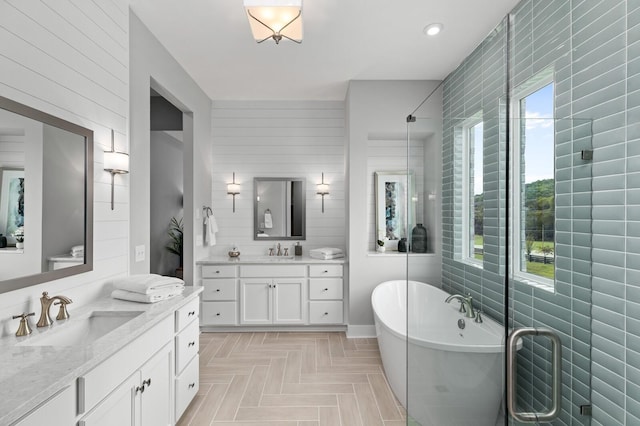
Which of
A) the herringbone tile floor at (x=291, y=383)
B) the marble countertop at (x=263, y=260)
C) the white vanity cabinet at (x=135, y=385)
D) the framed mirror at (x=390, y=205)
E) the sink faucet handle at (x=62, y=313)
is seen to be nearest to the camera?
the white vanity cabinet at (x=135, y=385)

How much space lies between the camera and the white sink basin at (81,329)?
4.86 feet

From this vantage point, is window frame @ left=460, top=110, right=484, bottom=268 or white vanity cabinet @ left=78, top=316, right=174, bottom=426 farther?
white vanity cabinet @ left=78, top=316, right=174, bottom=426

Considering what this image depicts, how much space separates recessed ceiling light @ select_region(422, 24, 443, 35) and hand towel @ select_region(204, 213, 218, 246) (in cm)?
308

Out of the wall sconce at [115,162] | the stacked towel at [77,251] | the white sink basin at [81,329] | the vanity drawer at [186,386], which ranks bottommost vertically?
the vanity drawer at [186,386]

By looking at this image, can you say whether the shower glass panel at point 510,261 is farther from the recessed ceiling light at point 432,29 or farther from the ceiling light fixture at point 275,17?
the recessed ceiling light at point 432,29

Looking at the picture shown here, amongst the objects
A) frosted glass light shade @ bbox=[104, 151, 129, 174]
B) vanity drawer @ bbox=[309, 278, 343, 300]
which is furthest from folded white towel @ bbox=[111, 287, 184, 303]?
vanity drawer @ bbox=[309, 278, 343, 300]

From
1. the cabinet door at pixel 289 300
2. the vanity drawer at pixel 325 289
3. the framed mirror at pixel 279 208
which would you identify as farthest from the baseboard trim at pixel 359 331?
the framed mirror at pixel 279 208

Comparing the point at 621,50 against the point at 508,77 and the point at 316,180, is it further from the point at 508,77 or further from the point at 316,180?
the point at 316,180

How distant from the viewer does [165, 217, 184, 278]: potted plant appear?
4.95 m

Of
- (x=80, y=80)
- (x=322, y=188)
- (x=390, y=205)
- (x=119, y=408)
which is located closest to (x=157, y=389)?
(x=119, y=408)

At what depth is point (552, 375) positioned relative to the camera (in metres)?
0.83

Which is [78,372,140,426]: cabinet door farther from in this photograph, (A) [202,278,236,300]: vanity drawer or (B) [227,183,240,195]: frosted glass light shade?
(B) [227,183,240,195]: frosted glass light shade

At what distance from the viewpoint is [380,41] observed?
2959 millimetres

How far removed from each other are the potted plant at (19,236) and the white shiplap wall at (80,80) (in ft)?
0.69
